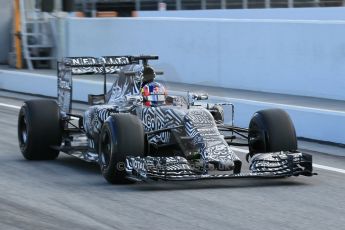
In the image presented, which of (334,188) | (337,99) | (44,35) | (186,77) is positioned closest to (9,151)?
(334,188)

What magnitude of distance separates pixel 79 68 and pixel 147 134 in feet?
8.07

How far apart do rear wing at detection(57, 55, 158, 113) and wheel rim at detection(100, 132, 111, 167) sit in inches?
81.3

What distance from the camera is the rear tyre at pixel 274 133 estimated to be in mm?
10945

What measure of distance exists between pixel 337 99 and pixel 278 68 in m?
1.87

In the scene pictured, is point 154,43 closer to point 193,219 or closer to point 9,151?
point 9,151

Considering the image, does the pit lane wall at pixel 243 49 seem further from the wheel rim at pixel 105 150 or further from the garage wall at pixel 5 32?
the wheel rim at pixel 105 150

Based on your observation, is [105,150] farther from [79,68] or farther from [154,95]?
[79,68]

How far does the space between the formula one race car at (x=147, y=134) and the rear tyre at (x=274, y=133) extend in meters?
0.01

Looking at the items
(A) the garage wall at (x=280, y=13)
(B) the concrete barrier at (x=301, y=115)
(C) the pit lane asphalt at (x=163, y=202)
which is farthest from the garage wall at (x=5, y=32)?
(C) the pit lane asphalt at (x=163, y=202)

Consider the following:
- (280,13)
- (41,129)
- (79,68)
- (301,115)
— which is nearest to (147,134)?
(41,129)

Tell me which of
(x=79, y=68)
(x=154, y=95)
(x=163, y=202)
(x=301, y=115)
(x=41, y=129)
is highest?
(x=79, y=68)

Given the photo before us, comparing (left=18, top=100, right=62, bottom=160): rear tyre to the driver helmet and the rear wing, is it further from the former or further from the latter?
the driver helmet

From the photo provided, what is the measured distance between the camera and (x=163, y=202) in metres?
9.52

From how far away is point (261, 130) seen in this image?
11086 millimetres
